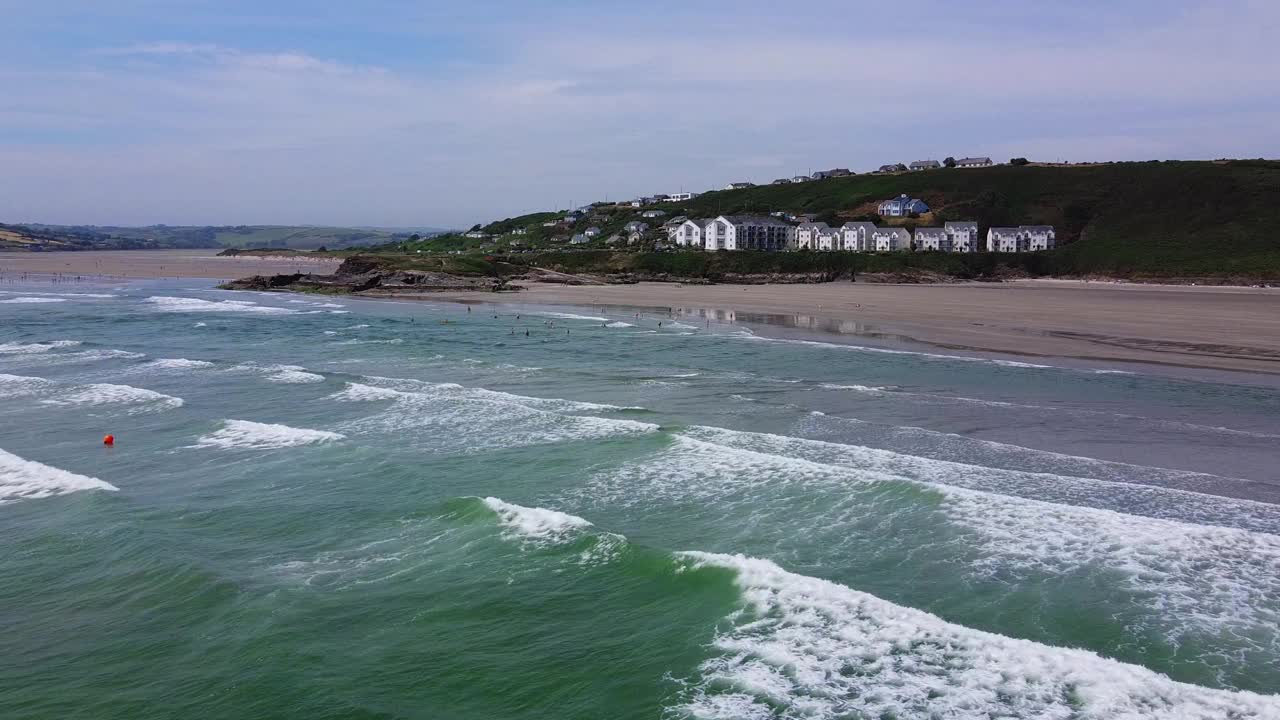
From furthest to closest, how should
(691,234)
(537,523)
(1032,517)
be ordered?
1. (691,234)
2. (1032,517)
3. (537,523)

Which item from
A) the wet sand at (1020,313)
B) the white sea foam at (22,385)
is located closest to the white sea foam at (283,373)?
the white sea foam at (22,385)

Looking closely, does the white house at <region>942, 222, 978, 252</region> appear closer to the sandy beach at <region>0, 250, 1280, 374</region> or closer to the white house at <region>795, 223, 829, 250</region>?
the white house at <region>795, 223, 829, 250</region>

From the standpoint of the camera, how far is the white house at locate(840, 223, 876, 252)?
101062 mm

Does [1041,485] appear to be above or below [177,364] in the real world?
below

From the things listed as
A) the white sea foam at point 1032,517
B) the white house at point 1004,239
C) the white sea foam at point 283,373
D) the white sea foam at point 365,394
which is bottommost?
the white sea foam at point 1032,517

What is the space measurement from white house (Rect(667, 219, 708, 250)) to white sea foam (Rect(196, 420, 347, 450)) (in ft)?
293

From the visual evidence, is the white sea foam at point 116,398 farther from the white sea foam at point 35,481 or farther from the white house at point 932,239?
the white house at point 932,239

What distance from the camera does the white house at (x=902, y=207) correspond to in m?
114

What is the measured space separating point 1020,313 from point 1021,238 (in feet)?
168

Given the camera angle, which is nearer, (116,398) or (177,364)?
(116,398)

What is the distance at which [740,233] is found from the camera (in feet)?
347

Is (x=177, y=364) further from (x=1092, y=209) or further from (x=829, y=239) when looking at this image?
(x=1092, y=209)

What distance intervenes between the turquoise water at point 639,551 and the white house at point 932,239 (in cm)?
7737

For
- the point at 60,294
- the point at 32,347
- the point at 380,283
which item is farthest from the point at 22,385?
the point at 380,283
